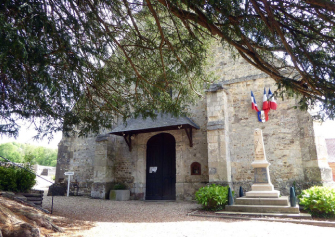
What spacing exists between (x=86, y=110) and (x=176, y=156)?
217 inches

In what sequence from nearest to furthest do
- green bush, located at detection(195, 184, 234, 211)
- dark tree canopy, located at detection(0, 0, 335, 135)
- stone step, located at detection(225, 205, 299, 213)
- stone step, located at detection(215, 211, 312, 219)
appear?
dark tree canopy, located at detection(0, 0, 335, 135)
stone step, located at detection(215, 211, 312, 219)
stone step, located at detection(225, 205, 299, 213)
green bush, located at detection(195, 184, 234, 211)

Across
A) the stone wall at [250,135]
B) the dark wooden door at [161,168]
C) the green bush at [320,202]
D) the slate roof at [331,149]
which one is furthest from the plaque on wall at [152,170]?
the slate roof at [331,149]

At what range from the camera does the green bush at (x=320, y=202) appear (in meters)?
6.54

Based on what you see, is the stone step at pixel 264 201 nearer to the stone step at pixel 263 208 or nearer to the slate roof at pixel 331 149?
the stone step at pixel 263 208

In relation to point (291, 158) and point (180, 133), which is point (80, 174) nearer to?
point (180, 133)

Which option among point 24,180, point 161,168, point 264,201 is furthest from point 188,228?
point 161,168

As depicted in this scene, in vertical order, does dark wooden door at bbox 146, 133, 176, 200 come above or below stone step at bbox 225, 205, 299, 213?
above

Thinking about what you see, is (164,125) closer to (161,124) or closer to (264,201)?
(161,124)

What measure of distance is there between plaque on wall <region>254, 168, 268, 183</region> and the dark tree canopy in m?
3.35

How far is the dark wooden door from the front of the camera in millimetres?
11805

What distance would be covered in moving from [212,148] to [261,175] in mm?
2474

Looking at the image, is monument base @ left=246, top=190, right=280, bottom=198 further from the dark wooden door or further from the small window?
the dark wooden door

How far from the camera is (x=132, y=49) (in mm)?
6426

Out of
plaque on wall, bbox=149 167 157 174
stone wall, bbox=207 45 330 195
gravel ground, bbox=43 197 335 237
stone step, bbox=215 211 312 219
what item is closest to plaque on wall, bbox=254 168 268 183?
stone step, bbox=215 211 312 219
